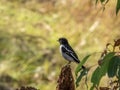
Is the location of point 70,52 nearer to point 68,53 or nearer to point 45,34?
point 68,53

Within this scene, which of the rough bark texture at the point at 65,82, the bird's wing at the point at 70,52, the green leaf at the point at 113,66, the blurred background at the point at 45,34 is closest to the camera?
the green leaf at the point at 113,66

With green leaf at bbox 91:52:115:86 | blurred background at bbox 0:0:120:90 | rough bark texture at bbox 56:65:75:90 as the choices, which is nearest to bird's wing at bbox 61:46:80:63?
rough bark texture at bbox 56:65:75:90

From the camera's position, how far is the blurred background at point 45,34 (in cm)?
974

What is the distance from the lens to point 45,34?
438 inches

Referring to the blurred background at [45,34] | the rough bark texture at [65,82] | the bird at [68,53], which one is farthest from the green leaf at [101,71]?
the blurred background at [45,34]

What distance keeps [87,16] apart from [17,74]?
2.30 meters

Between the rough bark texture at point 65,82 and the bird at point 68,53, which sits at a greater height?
the bird at point 68,53

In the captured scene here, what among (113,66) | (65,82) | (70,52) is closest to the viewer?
(113,66)

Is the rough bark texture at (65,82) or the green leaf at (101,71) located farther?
the rough bark texture at (65,82)

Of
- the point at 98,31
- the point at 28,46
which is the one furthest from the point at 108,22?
the point at 28,46

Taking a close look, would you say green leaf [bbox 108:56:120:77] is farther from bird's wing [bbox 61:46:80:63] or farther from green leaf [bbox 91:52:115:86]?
bird's wing [bbox 61:46:80:63]

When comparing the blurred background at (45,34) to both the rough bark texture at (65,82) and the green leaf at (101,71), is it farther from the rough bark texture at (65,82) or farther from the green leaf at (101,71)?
the green leaf at (101,71)

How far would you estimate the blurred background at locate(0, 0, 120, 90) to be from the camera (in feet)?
32.0

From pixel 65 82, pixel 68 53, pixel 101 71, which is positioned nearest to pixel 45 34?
pixel 68 53
